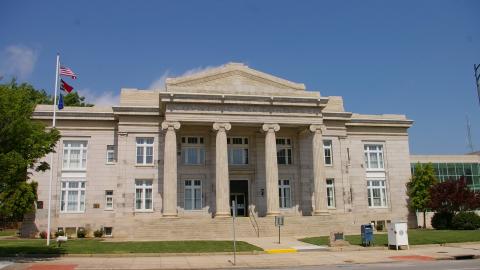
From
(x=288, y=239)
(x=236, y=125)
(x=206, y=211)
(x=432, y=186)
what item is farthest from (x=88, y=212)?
(x=432, y=186)

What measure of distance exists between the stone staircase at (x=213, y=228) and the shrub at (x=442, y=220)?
11.4 m

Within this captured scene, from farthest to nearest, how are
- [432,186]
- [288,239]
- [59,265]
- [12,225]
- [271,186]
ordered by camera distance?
[12,225] < [432,186] < [271,186] < [288,239] < [59,265]

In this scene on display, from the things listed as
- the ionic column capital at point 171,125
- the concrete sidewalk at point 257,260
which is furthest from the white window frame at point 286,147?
the concrete sidewalk at point 257,260

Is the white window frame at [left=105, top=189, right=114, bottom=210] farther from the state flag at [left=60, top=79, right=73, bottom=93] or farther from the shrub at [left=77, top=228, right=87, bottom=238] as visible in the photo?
the state flag at [left=60, top=79, right=73, bottom=93]

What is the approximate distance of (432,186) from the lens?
1746 inches

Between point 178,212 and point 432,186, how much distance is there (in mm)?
24808

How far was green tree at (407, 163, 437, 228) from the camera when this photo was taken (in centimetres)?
4584

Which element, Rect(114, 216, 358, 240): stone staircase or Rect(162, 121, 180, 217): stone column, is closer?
Rect(114, 216, 358, 240): stone staircase

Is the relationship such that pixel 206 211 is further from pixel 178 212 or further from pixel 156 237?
pixel 156 237

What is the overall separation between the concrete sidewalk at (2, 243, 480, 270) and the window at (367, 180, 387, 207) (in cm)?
1962

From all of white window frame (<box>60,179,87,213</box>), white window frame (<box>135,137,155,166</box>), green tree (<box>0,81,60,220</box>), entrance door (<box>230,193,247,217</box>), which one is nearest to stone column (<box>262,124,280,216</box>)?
entrance door (<box>230,193,247,217</box>)

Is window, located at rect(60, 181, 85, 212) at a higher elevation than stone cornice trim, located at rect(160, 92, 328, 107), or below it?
below

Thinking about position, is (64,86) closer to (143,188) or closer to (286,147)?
(143,188)

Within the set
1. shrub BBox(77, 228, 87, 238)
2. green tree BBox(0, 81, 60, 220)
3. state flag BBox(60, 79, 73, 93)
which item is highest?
state flag BBox(60, 79, 73, 93)
